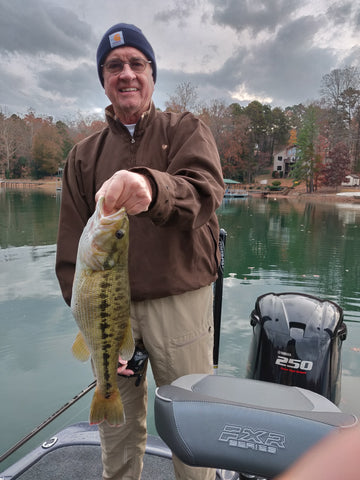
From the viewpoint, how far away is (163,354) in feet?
6.48

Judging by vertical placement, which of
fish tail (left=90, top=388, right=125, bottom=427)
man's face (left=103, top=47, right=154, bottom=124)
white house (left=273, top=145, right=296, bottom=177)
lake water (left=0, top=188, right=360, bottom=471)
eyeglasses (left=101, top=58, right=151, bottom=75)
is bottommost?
lake water (left=0, top=188, right=360, bottom=471)

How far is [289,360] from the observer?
2.27 m

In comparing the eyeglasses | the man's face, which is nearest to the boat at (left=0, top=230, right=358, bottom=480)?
the man's face

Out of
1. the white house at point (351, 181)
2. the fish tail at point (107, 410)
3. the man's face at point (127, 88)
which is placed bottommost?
the fish tail at point (107, 410)

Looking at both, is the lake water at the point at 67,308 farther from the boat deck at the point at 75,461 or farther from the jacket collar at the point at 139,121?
the jacket collar at the point at 139,121

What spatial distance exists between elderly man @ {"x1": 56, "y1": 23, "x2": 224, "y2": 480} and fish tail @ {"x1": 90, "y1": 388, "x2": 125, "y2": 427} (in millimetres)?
272

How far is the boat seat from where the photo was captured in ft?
3.92

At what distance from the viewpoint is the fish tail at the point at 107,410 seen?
5.69 feet

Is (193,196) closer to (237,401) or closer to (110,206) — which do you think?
(110,206)

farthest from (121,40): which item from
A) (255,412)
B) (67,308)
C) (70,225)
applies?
(67,308)

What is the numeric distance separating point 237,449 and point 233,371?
10.7 feet

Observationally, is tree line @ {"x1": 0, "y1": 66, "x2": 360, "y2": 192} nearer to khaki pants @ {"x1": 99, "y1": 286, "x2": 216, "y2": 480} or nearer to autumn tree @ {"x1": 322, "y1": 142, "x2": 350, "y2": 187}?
autumn tree @ {"x1": 322, "y1": 142, "x2": 350, "y2": 187}

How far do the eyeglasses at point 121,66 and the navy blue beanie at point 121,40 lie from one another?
8cm

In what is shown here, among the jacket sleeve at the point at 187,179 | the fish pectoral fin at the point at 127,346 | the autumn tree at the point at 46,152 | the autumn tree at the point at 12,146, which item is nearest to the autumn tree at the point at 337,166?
the autumn tree at the point at 46,152
